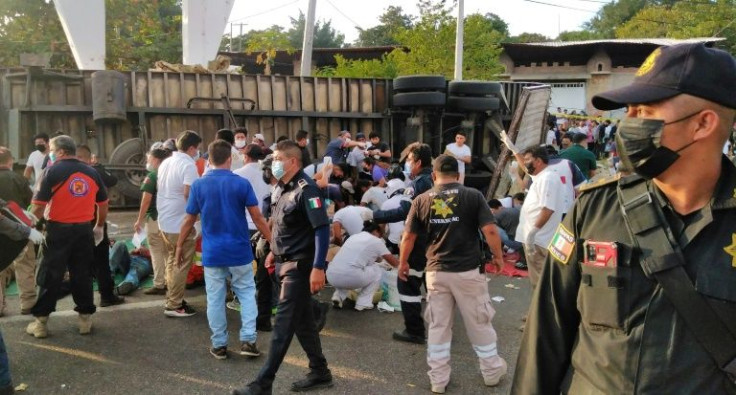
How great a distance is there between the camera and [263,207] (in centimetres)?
666

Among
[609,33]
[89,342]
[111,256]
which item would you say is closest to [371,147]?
[111,256]

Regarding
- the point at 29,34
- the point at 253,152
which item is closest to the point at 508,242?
the point at 253,152

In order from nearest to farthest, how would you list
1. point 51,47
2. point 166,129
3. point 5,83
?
point 5,83 < point 166,129 < point 51,47

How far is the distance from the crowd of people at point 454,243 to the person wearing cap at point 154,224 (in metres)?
0.02

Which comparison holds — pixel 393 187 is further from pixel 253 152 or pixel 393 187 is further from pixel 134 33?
pixel 134 33

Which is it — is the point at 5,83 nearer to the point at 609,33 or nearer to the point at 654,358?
the point at 654,358

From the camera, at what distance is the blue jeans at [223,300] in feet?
16.5

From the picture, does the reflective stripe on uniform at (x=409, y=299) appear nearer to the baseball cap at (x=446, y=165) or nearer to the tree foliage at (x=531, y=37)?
the baseball cap at (x=446, y=165)

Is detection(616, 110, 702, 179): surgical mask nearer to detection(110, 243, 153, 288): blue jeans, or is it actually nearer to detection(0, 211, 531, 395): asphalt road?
detection(0, 211, 531, 395): asphalt road

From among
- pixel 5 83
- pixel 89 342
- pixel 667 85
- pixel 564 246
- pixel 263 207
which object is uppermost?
pixel 5 83

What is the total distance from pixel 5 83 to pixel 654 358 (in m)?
11.8

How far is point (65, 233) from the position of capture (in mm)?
5453

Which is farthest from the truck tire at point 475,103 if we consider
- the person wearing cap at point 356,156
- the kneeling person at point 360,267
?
the kneeling person at point 360,267

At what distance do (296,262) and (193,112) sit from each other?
7.93m
